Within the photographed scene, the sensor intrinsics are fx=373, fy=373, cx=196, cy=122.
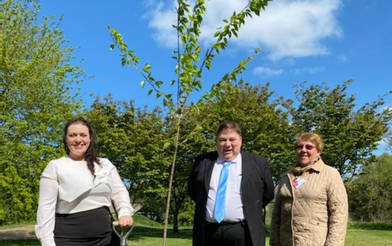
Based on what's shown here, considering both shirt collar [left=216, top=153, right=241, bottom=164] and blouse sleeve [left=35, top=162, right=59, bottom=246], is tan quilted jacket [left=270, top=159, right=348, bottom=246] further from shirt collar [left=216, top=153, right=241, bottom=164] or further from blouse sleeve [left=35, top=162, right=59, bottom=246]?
blouse sleeve [left=35, top=162, right=59, bottom=246]

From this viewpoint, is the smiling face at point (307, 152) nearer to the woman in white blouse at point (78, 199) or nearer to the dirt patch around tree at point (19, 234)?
the woman in white blouse at point (78, 199)

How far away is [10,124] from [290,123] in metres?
14.6

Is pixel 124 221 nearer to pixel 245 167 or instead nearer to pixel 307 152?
pixel 245 167

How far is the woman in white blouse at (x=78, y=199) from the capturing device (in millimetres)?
2484

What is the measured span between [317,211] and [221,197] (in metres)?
0.92

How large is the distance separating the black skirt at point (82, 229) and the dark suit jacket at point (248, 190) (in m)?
0.92

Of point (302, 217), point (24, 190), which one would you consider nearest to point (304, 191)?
point (302, 217)

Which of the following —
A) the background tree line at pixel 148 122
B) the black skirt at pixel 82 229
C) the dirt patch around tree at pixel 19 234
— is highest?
the background tree line at pixel 148 122

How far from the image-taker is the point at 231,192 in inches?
126

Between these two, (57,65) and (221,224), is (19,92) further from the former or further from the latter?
(221,224)

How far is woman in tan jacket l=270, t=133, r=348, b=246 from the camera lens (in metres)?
3.34

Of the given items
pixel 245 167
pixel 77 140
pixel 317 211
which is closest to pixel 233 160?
pixel 245 167

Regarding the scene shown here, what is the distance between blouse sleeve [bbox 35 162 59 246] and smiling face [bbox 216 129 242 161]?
142cm

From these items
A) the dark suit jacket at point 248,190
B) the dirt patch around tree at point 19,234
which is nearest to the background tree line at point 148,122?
the dirt patch around tree at point 19,234
